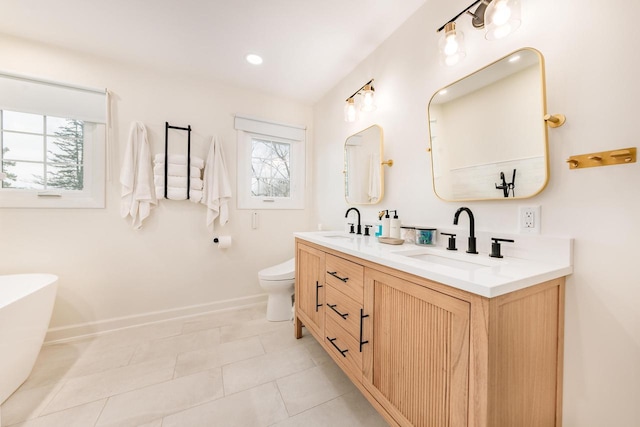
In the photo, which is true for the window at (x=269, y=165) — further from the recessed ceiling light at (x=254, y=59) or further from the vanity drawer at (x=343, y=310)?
the vanity drawer at (x=343, y=310)

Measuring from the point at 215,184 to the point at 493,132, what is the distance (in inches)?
86.6

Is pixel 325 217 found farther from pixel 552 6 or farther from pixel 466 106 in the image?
pixel 552 6

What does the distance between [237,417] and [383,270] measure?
108 cm

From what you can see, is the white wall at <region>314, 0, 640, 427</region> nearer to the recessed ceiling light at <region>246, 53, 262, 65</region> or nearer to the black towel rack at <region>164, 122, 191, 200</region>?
the recessed ceiling light at <region>246, 53, 262, 65</region>

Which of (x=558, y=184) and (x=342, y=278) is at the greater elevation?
(x=558, y=184)

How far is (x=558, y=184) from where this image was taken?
0.95m

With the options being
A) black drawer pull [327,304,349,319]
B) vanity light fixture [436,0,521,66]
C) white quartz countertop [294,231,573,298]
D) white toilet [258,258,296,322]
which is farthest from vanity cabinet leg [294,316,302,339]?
vanity light fixture [436,0,521,66]

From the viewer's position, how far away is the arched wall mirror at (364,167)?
6.08ft

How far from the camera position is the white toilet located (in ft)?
7.01

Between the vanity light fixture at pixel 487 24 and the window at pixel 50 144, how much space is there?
8.49ft

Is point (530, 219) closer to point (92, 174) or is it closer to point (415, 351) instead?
point (415, 351)

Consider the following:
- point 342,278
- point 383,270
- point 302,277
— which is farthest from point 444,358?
A: point 302,277

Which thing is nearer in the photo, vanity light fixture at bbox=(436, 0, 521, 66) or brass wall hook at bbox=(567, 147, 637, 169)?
brass wall hook at bbox=(567, 147, 637, 169)

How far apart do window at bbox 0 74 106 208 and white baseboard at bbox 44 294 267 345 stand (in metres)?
1.00
